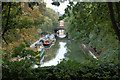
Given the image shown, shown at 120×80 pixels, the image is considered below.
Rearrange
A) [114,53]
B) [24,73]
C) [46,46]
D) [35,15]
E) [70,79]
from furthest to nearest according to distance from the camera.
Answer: [46,46] < [35,15] < [114,53] < [70,79] < [24,73]

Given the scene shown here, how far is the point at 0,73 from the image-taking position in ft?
8.74

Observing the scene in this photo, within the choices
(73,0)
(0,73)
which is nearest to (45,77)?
(0,73)

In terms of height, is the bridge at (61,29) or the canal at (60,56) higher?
the bridge at (61,29)

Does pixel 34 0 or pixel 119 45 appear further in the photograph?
pixel 119 45

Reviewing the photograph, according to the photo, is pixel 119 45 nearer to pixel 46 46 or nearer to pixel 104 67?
pixel 104 67

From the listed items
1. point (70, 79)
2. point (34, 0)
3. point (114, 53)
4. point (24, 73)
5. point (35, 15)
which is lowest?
point (70, 79)

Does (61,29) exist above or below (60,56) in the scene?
above

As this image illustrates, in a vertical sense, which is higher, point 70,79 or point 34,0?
point 34,0

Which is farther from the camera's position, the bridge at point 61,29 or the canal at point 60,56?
the bridge at point 61,29

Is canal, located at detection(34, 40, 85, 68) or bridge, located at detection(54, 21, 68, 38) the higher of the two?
bridge, located at detection(54, 21, 68, 38)

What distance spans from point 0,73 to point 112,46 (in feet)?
11.0

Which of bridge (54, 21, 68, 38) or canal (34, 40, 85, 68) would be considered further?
bridge (54, 21, 68, 38)

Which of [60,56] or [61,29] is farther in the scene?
A: [61,29]

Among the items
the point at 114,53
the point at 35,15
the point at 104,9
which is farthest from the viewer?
the point at 35,15
